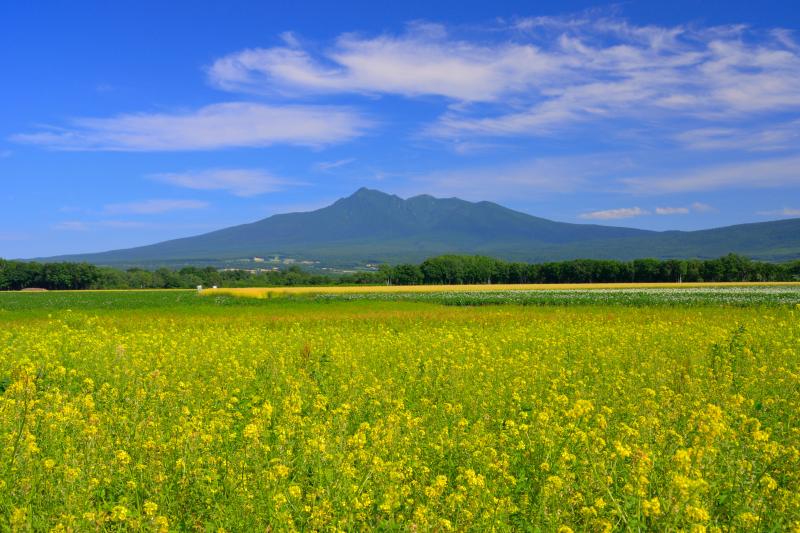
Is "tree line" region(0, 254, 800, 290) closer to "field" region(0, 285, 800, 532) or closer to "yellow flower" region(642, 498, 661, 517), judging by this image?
"field" region(0, 285, 800, 532)

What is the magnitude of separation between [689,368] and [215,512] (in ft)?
34.4

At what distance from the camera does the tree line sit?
101 meters

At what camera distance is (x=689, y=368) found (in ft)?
40.7

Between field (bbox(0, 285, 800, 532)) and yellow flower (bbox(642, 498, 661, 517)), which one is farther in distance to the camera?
field (bbox(0, 285, 800, 532))

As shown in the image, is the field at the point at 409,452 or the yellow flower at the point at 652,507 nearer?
the yellow flower at the point at 652,507

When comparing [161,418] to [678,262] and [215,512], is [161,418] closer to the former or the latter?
[215,512]

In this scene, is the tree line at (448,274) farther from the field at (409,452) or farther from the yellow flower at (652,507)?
the yellow flower at (652,507)

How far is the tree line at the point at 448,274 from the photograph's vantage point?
100750mm

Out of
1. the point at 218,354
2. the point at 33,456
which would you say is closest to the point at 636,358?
the point at 218,354

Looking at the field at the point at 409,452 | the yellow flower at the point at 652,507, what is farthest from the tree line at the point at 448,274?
the yellow flower at the point at 652,507

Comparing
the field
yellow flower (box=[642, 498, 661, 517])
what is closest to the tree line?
the field

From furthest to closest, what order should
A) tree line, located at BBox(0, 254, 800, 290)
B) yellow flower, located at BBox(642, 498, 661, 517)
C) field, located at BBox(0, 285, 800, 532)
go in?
tree line, located at BBox(0, 254, 800, 290), field, located at BBox(0, 285, 800, 532), yellow flower, located at BBox(642, 498, 661, 517)

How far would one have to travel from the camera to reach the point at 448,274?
387ft

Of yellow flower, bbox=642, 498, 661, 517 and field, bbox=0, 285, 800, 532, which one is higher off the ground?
yellow flower, bbox=642, 498, 661, 517
